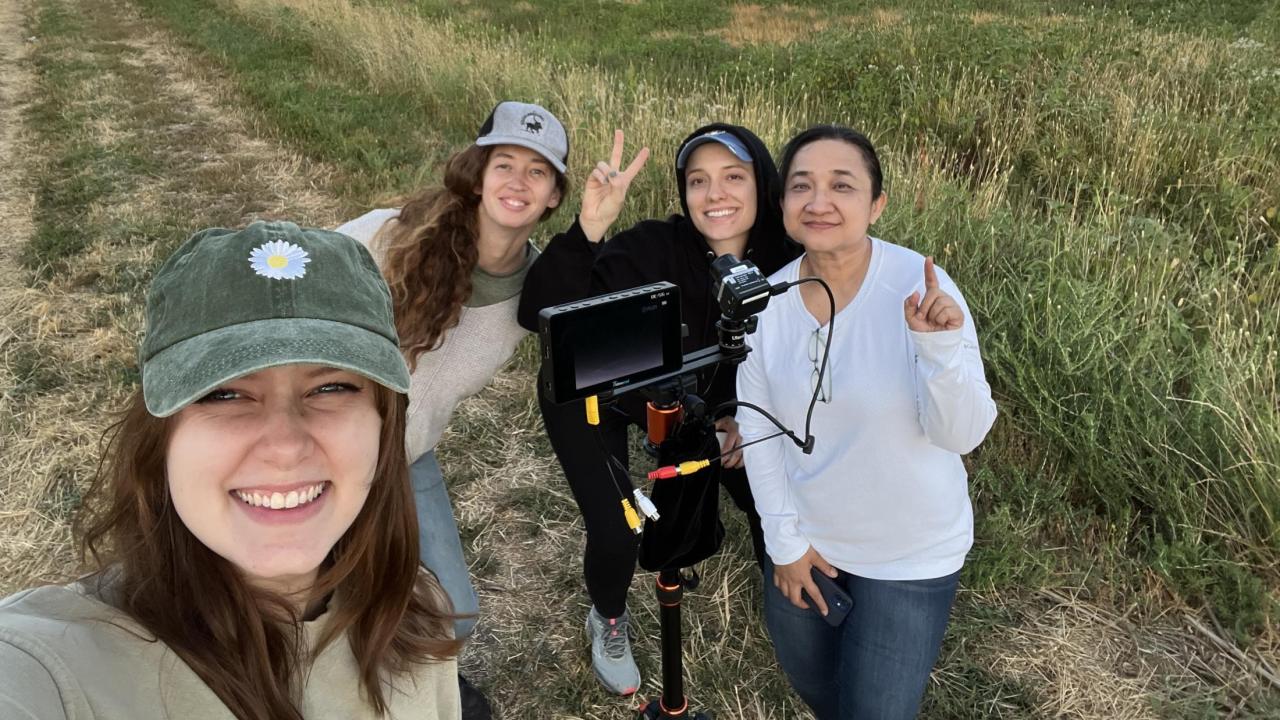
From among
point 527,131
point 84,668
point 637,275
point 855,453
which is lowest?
point 855,453

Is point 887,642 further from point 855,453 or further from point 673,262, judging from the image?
point 673,262

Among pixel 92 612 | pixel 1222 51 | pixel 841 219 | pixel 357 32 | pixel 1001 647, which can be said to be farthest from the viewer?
pixel 357 32

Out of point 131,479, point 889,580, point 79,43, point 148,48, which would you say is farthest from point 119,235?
point 79,43

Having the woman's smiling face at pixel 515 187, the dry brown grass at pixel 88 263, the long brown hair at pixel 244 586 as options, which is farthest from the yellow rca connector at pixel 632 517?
the woman's smiling face at pixel 515 187

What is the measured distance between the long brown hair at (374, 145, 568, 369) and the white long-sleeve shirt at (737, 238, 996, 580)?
35.9 inches

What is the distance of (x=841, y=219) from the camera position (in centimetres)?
178

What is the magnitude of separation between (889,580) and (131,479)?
1.61 metres

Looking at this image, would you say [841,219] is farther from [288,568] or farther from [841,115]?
[841,115]

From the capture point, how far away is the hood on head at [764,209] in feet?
6.99

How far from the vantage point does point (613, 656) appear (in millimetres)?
2229

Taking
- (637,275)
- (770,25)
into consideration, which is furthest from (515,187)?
(770,25)

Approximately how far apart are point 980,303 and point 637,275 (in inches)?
64.5

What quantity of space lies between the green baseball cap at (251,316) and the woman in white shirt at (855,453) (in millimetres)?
1146

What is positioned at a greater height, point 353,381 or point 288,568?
point 353,381
